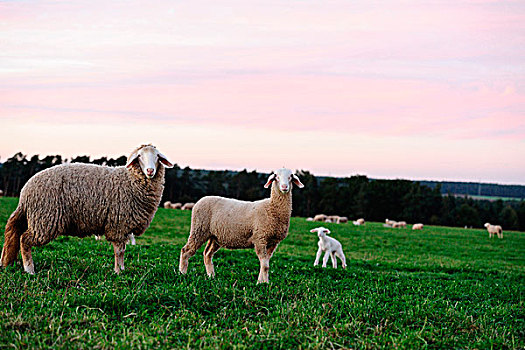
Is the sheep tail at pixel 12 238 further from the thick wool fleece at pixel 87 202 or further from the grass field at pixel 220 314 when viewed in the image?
the grass field at pixel 220 314

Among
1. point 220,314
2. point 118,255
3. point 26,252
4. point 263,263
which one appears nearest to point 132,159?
Result: point 118,255

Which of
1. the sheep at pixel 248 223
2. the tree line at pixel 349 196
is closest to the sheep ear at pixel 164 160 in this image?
the sheep at pixel 248 223

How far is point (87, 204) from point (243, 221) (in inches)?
120

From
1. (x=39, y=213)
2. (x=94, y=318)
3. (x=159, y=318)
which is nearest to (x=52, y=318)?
(x=94, y=318)

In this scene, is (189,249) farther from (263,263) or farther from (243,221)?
(263,263)

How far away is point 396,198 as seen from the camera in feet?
248

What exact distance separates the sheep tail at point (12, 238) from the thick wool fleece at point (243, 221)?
3.28 meters

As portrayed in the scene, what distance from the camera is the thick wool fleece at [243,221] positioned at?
9.67 metres

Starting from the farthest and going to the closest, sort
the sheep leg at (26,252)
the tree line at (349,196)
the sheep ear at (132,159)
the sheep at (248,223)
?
the tree line at (349,196) < the sheep at (248,223) < the sheep ear at (132,159) < the sheep leg at (26,252)

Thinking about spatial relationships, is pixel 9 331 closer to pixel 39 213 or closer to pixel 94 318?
pixel 94 318

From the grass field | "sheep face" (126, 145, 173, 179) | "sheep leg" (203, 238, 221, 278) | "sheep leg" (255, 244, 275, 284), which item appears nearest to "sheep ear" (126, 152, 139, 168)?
"sheep face" (126, 145, 173, 179)

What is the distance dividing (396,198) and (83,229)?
71105mm

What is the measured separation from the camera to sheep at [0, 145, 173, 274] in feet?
28.0

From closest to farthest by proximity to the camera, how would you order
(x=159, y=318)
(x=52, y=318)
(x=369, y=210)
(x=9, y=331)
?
(x=9, y=331)
(x=52, y=318)
(x=159, y=318)
(x=369, y=210)
